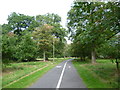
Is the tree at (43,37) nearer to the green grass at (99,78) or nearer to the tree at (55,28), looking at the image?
the tree at (55,28)

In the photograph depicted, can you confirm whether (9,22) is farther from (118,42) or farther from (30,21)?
(118,42)

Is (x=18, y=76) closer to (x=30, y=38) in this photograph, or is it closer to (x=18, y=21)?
(x=30, y=38)

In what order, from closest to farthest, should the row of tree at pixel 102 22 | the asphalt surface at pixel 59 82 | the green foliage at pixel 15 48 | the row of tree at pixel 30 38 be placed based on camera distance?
the asphalt surface at pixel 59 82 < the row of tree at pixel 102 22 < the green foliage at pixel 15 48 < the row of tree at pixel 30 38

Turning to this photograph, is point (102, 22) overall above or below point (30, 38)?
below

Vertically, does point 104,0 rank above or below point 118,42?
above

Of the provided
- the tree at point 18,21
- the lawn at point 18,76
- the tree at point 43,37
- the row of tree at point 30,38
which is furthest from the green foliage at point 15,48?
the tree at point 18,21

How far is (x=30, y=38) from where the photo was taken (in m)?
23.3

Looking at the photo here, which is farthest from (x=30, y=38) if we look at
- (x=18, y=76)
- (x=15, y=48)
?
(x=18, y=76)

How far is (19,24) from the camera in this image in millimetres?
45625

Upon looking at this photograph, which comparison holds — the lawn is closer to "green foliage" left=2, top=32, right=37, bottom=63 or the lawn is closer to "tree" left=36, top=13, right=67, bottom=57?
"green foliage" left=2, top=32, right=37, bottom=63

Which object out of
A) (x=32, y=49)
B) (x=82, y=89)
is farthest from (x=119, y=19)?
(x=32, y=49)

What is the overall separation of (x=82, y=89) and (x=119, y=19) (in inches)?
202

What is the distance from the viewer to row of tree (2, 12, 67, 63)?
14663 millimetres

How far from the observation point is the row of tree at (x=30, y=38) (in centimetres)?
1466
